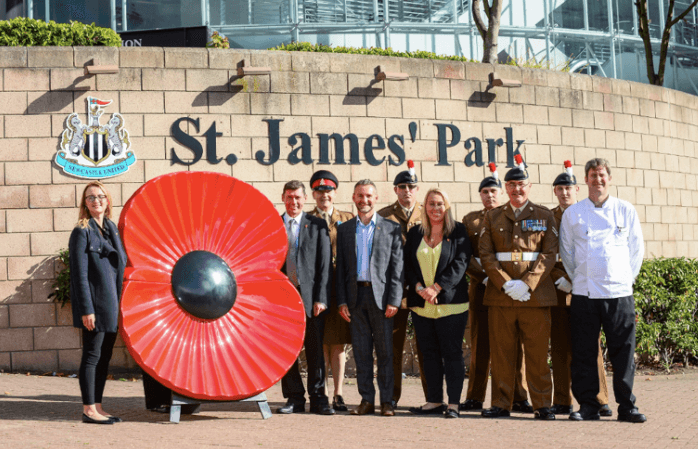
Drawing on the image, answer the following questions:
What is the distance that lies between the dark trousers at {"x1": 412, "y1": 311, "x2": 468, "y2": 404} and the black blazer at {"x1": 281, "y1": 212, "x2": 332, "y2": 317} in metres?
0.77

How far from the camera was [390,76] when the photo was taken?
26.8ft

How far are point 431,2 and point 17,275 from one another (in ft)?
36.3

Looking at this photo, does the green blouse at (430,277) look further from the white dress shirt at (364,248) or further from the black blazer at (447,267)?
the white dress shirt at (364,248)

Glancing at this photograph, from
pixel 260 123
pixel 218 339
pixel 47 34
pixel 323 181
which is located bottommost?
pixel 218 339

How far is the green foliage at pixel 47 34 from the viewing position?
7.96 m

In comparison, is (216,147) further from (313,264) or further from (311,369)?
(311,369)

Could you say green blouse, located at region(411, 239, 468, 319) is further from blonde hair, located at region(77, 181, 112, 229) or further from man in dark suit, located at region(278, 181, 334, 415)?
blonde hair, located at region(77, 181, 112, 229)

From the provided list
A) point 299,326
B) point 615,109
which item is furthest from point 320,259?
point 615,109

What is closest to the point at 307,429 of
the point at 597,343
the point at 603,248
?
the point at 597,343

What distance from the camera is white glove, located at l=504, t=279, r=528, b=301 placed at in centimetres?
531

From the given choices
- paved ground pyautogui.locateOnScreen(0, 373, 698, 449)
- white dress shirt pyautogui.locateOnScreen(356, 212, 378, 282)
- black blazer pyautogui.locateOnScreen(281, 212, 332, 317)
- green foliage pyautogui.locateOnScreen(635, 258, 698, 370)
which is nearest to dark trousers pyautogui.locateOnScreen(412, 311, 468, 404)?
paved ground pyautogui.locateOnScreen(0, 373, 698, 449)

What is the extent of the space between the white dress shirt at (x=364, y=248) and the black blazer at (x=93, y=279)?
180 centimetres

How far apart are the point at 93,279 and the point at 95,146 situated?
110 inches

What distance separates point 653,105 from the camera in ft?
32.0
